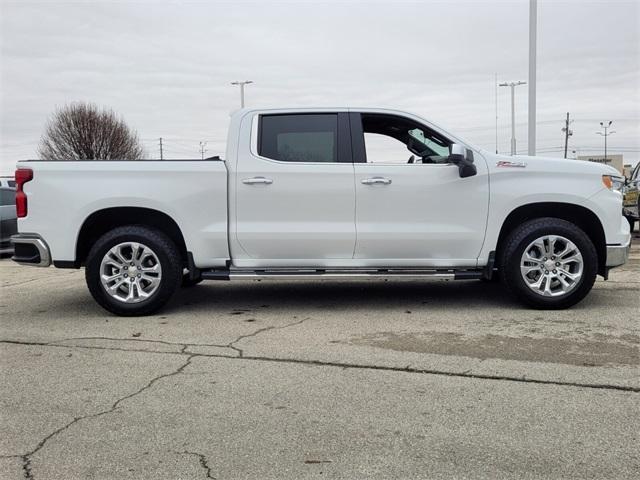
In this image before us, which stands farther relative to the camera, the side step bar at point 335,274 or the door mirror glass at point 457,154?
the side step bar at point 335,274

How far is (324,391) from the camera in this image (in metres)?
3.90

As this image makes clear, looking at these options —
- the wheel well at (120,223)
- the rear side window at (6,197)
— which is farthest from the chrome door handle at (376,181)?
the rear side window at (6,197)

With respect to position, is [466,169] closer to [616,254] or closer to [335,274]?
[335,274]

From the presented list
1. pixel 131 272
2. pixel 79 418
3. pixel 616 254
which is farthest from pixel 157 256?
pixel 616 254

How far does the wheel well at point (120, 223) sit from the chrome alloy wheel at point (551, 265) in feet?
11.3

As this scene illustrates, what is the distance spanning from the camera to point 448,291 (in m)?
7.25

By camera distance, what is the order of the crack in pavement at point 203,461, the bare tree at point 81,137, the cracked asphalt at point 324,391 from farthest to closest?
the bare tree at point 81,137
the cracked asphalt at point 324,391
the crack in pavement at point 203,461

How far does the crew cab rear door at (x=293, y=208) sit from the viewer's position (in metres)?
5.94

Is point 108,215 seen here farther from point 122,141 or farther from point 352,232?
point 122,141

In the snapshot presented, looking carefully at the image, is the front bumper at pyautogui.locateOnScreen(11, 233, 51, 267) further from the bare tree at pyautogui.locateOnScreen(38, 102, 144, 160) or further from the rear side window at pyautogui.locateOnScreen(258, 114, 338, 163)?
the bare tree at pyautogui.locateOnScreen(38, 102, 144, 160)

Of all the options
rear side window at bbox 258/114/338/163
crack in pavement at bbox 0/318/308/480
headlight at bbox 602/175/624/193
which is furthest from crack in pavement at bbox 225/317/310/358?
headlight at bbox 602/175/624/193

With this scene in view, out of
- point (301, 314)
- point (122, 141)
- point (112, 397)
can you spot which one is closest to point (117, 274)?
point (301, 314)

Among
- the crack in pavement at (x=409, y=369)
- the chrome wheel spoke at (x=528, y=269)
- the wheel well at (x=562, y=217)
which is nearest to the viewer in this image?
the crack in pavement at (x=409, y=369)

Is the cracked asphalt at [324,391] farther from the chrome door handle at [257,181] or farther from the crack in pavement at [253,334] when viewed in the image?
the chrome door handle at [257,181]
